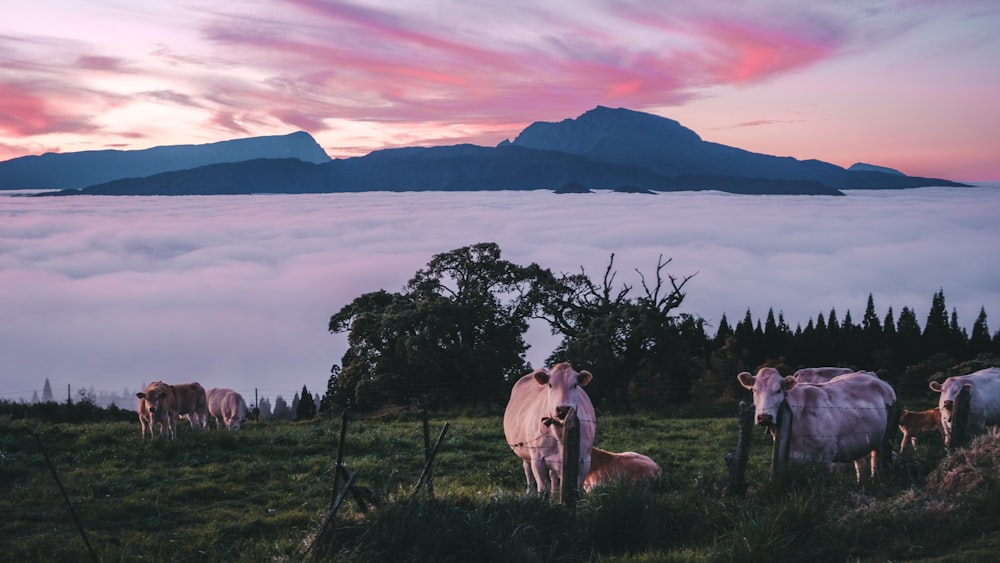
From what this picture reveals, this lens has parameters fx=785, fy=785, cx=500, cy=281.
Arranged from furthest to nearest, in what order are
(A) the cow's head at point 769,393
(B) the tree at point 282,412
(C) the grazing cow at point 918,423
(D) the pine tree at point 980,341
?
(D) the pine tree at point 980,341 → (B) the tree at point 282,412 → (C) the grazing cow at point 918,423 → (A) the cow's head at point 769,393

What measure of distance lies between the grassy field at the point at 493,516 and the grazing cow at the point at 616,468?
32cm

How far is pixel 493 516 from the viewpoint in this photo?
770cm

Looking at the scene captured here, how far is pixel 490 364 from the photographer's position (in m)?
36.9

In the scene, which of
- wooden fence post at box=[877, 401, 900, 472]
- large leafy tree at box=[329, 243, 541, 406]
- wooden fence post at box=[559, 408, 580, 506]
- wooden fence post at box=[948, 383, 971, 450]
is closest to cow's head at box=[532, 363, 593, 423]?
wooden fence post at box=[559, 408, 580, 506]

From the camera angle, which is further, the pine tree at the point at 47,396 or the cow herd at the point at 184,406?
the pine tree at the point at 47,396

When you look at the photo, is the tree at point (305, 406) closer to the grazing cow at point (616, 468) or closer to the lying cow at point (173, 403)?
the lying cow at point (173, 403)

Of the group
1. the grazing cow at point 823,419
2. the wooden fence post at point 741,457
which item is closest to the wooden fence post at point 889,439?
the grazing cow at point 823,419

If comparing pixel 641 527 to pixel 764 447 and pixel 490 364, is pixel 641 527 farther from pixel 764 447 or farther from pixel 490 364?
pixel 490 364

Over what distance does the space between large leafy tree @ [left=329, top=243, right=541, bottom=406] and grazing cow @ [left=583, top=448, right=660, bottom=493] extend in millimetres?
22553

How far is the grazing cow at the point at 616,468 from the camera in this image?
10.3m

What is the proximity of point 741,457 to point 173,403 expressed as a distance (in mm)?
15047

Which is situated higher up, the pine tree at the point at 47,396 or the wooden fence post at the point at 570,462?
the wooden fence post at the point at 570,462

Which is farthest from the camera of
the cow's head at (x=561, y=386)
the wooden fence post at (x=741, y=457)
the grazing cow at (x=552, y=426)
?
the cow's head at (x=561, y=386)

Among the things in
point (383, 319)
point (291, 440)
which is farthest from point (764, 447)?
point (383, 319)
